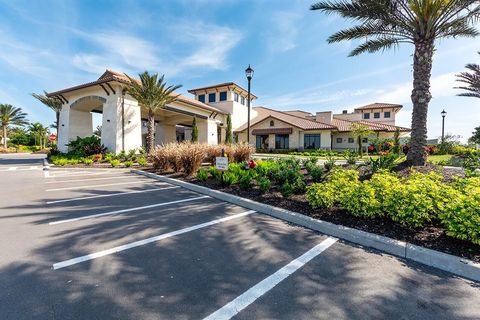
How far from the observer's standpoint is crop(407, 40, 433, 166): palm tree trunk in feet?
26.2

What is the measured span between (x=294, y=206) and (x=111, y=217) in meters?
4.16

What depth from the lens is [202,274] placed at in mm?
2904

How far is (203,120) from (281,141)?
1120cm

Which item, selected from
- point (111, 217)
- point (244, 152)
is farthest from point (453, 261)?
point (244, 152)

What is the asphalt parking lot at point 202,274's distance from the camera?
7.54 ft

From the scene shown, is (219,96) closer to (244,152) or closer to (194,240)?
(244,152)

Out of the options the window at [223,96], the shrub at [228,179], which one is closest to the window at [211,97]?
the window at [223,96]

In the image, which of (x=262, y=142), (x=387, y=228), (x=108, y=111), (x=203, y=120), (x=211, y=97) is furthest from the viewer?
(x=211, y=97)

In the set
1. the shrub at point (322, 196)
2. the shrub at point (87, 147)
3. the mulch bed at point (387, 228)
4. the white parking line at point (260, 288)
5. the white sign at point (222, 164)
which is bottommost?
the white parking line at point (260, 288)

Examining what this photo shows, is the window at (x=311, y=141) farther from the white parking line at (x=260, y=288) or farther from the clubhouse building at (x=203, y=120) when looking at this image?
the white parking line at (x=260, y=288)

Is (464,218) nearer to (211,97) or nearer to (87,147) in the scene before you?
(87,147)

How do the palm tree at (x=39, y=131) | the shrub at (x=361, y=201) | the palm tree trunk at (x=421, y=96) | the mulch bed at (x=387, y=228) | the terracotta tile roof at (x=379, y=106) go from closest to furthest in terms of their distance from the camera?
the mulch bed at (x=387, y=228), the shrub at (x=361, y=201), the palm tree trunk at (x=421, y=96), the terracotta tile roof at (x=379, y=106), the palm tree at (x=39, y=131)

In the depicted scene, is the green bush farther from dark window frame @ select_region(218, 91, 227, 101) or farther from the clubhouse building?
dark window frame @ select_region(218, 91, 227, 101)

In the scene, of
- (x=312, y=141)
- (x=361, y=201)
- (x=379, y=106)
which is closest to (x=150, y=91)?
(x=361, y=201)
